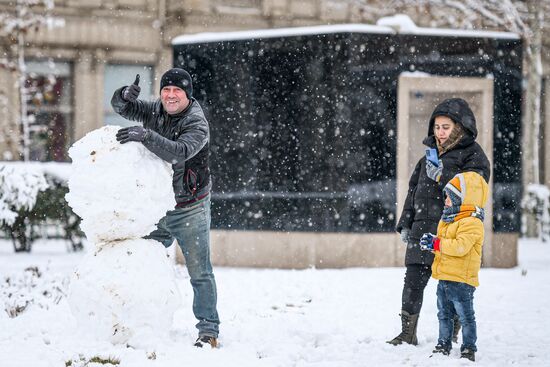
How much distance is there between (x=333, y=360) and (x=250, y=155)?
5.21 metres

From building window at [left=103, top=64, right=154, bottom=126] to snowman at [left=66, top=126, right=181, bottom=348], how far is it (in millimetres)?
12963

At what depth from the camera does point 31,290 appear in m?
8.16

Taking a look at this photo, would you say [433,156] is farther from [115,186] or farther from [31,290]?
[31,290]

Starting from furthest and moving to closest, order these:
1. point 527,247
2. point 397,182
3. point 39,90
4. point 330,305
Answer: point 39,90 → point 527,247 → point 397,182 → point 330,305

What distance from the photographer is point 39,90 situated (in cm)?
1761

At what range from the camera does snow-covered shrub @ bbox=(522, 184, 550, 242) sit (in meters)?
14.1

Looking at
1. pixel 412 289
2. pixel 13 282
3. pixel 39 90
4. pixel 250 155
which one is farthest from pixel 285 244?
pixel 39 90

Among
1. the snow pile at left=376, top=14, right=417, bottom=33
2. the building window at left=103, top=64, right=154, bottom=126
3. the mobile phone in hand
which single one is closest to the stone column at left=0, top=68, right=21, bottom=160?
the building window at left=103, top=64, right=154, bottom=126

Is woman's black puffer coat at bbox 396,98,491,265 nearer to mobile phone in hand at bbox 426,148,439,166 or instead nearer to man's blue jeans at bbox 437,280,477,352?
mobile phone in hand at bbox 426,148,439,166

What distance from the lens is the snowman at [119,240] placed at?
16.9 feet

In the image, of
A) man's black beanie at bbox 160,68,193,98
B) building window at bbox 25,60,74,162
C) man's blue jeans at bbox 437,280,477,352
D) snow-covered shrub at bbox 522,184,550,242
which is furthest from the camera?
building window at bbox 25,60,74,162

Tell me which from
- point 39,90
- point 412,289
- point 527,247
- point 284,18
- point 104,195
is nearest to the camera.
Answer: point 104,195

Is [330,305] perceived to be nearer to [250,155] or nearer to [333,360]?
[333,360]

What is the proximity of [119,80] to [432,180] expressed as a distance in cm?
1362
